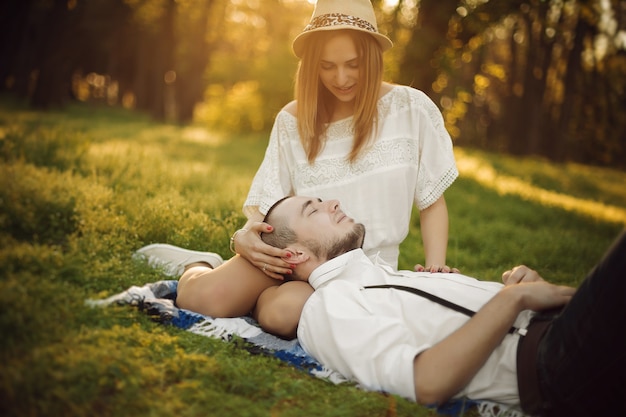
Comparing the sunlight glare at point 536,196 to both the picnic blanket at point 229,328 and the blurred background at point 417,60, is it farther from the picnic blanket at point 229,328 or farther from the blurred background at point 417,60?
the picnic blanket at point 229,328

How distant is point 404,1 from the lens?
31.6ft

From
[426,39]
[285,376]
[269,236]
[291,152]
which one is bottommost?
[285,376]

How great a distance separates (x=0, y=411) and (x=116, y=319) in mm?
839

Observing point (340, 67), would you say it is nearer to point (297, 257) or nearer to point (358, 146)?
point (358, 146)

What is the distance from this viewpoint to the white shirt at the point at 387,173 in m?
3.68

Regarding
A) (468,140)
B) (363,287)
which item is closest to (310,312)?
(363,287)

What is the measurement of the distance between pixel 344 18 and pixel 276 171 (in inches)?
45.0

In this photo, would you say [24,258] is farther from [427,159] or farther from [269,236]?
[427,159]

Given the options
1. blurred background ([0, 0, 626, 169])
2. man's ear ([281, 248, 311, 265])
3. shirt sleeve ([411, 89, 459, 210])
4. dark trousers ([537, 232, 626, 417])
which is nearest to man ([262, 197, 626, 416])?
dark trousers ([537, 232, 626, 417])

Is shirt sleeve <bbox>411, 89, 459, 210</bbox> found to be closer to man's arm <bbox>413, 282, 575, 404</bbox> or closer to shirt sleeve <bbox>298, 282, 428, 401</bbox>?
shirt sleeve <bbox>298, 282, 428, 401</bbox>

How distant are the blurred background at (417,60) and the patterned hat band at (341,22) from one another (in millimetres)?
5547

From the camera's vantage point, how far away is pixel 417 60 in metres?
9.83

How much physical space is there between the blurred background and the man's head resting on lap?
21.7 ft

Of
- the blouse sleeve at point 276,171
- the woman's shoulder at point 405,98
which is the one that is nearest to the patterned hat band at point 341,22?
the woman's shoulder at point 405,98
